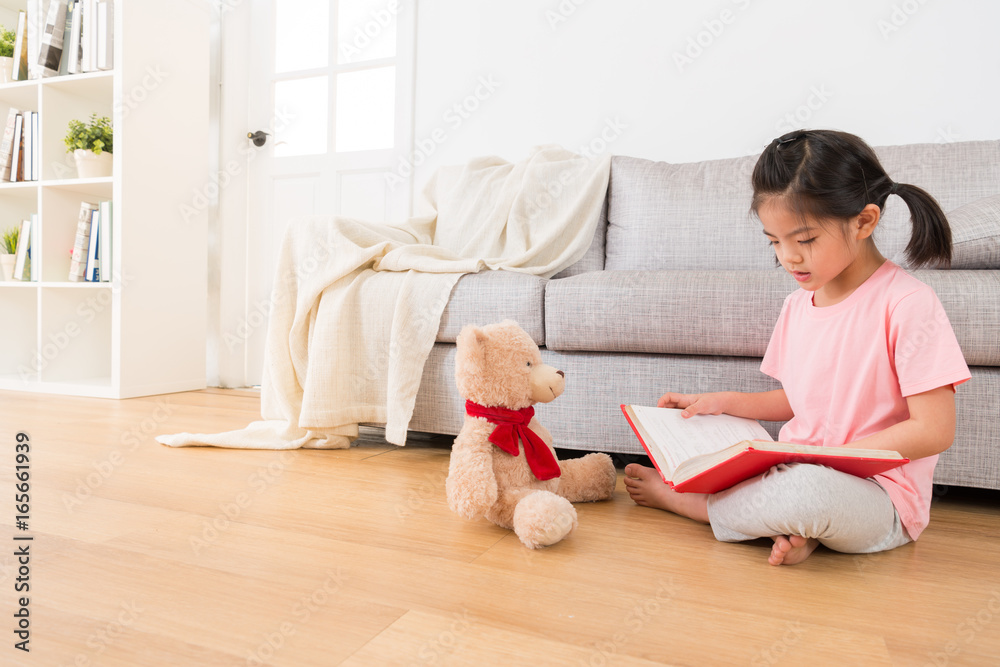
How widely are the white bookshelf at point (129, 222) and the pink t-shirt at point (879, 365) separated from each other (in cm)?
231

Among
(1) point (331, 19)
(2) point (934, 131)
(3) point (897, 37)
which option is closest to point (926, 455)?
(2) point (934, 131)

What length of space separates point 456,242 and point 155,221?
1.29 meters

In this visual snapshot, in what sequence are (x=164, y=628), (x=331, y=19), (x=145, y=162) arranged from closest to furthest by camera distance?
1. (x=164, y=628)
2. (x=145, y=162)
3. (x=331, y=19)

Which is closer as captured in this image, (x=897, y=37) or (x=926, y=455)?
(x=926, y=455)

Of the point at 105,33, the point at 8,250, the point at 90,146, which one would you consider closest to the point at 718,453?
the point at 90,146

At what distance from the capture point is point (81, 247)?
2.44 meters

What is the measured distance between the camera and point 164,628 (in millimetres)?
621

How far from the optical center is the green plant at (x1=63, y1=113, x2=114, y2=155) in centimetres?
242

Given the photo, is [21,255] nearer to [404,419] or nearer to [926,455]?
[404,419]

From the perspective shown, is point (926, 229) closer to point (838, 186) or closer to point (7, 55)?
point (838, 186)

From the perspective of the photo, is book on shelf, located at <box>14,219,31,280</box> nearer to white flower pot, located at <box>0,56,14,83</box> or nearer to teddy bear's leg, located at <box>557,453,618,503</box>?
white flower pot, located at <box>0,56,14,83</box>

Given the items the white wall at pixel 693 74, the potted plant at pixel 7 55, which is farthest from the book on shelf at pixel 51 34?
the white wall at pixel 693 74

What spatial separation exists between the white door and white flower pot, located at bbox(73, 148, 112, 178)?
467mm

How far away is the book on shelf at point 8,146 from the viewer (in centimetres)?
258
